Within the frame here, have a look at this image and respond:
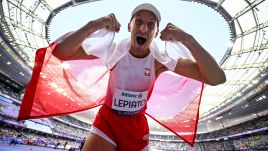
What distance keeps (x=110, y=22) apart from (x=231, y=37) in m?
20.4

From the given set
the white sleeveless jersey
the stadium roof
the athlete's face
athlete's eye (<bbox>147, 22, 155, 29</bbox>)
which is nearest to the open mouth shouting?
the athlete's face

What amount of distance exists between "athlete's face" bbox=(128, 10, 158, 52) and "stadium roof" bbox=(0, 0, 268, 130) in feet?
51.1

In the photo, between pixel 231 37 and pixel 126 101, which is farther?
pixel 231 37

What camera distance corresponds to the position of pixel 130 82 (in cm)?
238

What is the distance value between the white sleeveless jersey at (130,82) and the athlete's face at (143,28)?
0.21 meters

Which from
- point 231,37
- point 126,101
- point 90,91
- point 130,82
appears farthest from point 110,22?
point 231,37

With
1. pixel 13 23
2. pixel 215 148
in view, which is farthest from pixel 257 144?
pixel 13 23

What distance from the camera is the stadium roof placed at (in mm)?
16984

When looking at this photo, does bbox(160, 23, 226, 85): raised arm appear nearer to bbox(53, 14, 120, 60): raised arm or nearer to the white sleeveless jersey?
the white sleeveless jersey

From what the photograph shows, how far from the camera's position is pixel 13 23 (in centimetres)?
2023

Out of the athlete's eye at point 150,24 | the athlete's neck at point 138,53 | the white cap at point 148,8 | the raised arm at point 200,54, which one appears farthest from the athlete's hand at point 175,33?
the athlete's neck at point 138,53

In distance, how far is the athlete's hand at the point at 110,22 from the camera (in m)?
2.06

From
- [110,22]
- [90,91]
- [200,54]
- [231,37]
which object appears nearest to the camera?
[200,54]

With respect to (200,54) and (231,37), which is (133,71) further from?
(231,37)
